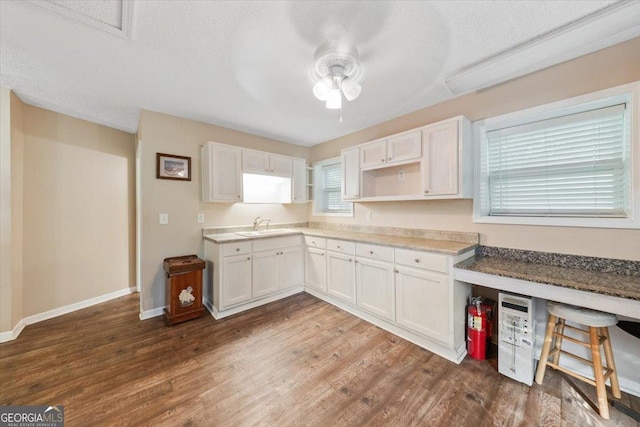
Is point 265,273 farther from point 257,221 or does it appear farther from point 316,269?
point 257,221

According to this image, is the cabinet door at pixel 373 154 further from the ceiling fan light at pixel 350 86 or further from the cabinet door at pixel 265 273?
the cabinet door at pixel 265 273

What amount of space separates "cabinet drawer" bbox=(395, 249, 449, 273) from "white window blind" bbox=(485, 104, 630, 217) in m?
0.89

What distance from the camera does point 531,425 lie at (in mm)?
1378

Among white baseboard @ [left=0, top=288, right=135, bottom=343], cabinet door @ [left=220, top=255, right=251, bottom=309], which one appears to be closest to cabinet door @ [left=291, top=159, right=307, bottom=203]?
cabinet door @ [left=220, top=255, right=251, bottom=309]

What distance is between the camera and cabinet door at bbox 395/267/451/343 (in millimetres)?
1987

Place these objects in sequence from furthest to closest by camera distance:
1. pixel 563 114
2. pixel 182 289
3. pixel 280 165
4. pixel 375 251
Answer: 1. pixel 280 165
2. pixel 182 289
3. pixel 375 251
4. pixel 563 114

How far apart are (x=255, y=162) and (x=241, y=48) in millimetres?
1707

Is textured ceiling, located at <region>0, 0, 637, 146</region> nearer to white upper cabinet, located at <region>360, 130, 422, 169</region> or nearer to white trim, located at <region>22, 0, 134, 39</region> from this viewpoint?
white trim, located at <region>22, 0, 134, 39</region>

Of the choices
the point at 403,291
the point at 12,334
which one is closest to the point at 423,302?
the point at 403,291

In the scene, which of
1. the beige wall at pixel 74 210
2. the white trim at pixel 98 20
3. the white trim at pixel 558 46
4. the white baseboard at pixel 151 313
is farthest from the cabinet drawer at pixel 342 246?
the beige wall at pixel 74 210

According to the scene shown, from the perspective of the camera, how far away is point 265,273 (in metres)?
3.06

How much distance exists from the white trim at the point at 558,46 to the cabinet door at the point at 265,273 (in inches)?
110

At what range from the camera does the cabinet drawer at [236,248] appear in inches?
107

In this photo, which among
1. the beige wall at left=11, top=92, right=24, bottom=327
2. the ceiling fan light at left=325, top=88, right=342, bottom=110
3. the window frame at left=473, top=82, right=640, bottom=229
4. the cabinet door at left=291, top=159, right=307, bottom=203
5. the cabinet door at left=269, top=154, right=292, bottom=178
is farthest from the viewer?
the cabinet door at left=291, top=159, right=307, bottom=203
